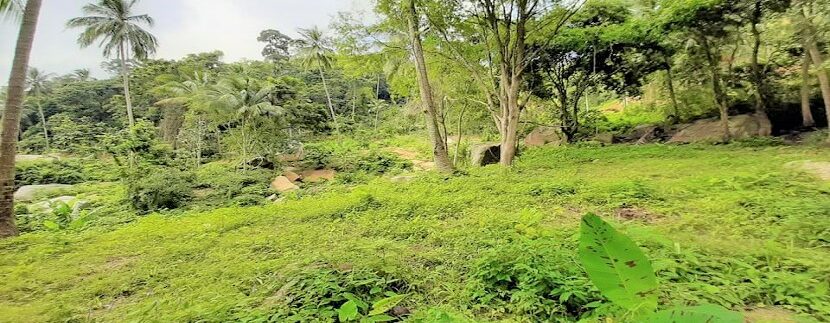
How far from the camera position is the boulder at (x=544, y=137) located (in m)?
14.9

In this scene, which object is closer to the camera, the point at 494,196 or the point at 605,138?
the point at 494,196

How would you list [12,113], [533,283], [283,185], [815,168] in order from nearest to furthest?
[533,283], [815,168], [12,113], [283,185]

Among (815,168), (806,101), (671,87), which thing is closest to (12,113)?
(815,168)

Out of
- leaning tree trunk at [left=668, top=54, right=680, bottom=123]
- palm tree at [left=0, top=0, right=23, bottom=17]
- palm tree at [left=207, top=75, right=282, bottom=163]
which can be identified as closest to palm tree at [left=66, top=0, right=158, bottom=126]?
Result: palm tree at [left=207, top=75, right=282, bottom=163]

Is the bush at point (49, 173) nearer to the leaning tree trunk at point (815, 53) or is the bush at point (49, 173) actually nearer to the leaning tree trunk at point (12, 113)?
the leaning tree trunk at point (12, 113)

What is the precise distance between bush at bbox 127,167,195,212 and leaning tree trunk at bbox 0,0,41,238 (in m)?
5.20

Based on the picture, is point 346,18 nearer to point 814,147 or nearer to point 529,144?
point 529,144

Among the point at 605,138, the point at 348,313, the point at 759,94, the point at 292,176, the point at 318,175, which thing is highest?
the point at 759,94

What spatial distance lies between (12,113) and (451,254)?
707cm

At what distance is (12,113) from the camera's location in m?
6.20

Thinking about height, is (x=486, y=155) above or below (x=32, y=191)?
above

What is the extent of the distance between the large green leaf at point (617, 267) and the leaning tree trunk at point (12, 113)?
816 cm

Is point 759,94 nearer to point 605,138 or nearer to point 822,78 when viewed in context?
point 822,78

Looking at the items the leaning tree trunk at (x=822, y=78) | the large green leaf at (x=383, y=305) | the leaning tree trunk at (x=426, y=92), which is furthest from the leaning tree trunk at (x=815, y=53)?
the large green leaf at (x=383, y=305)
